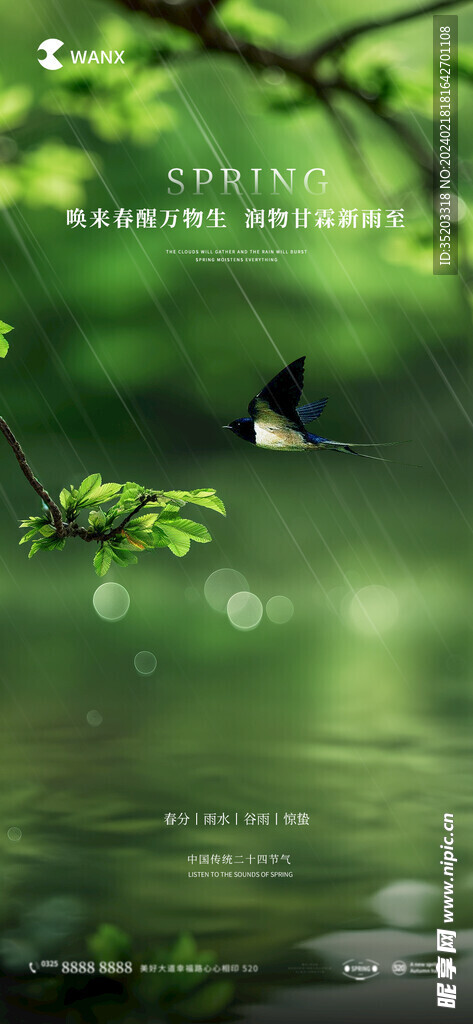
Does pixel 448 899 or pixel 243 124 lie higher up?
pixel 243 124

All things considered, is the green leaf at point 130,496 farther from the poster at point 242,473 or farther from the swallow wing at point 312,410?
the swallow wing at point 312,410

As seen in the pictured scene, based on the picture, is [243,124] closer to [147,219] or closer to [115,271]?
[147,219]

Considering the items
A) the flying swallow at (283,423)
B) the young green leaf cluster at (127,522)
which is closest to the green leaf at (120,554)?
the young green leaf cluster at (127,522)

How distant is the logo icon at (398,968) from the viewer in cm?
147

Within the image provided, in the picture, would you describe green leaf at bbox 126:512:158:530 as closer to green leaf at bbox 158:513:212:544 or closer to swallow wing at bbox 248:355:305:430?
green leaf at bbox 158:513:212:544

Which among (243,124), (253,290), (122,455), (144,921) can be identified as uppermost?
(243,124)

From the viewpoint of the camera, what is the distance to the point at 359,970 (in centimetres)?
146

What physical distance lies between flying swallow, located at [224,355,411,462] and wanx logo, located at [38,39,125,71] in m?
0.61

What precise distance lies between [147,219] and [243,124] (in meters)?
0.23

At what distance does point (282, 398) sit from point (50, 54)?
71 centimetres

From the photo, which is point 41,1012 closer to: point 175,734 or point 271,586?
point 175,734

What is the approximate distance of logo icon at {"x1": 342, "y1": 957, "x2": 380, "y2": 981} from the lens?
146 cm

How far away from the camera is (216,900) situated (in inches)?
58.1

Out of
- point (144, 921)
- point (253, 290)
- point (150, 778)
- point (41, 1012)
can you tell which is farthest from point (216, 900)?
A: point (253, 290)
